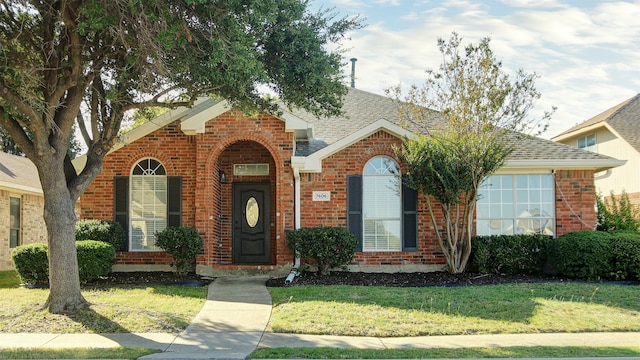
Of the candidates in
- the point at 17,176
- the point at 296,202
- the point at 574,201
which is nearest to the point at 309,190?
the point at 296,202

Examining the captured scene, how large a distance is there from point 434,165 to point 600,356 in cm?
663

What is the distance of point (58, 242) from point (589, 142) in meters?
22.8

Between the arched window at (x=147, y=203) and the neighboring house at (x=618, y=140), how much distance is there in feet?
51.4

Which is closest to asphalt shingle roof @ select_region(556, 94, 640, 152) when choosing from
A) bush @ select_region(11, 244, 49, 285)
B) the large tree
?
the large tree

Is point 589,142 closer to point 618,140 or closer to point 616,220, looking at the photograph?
point 618,140

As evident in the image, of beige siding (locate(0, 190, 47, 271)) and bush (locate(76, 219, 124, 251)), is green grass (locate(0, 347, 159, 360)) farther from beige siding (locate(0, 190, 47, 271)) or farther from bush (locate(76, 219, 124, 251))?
beige siding (locate(0, 190, 47, 271))

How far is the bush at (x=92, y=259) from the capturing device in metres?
13.6

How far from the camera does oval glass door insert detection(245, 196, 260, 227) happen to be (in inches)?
661

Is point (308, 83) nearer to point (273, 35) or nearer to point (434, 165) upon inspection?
point (273, 35)

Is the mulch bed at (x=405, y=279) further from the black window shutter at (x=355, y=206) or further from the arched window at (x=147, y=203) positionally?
the arched window at (x=147, y=203)

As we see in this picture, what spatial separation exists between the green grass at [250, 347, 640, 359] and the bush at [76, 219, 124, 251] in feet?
25.5

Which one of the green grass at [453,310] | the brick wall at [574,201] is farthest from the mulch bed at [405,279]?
the brick wall at [574,201]

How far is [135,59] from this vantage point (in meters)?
10.1

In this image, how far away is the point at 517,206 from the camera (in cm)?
1579
